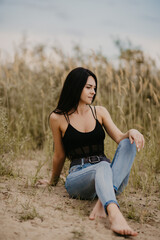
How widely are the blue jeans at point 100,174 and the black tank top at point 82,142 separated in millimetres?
104

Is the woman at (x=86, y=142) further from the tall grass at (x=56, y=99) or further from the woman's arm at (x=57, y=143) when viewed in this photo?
the tall grass at (x=56, y=99)

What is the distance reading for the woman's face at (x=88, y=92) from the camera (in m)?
2.28

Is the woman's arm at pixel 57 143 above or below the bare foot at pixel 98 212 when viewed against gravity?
above

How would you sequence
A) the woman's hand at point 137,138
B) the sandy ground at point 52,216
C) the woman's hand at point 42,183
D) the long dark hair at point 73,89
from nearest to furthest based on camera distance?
the sandy ground at point 52,216 → the woman's hand at point 137,138 → the long dark hair at point 73,89 → the woman's hand at point 42,183

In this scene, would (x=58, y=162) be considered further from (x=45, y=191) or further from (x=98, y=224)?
(x=98, y=224)

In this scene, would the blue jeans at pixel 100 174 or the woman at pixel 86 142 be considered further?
the woman at pixel 86 142

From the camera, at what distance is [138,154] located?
309 centimetres

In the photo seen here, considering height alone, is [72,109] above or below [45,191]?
above

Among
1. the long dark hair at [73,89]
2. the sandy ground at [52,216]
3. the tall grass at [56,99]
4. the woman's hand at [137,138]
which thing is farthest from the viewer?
the tall grass at [56,99]

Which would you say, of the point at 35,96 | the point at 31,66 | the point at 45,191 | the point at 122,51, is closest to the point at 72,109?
the point at 45,191

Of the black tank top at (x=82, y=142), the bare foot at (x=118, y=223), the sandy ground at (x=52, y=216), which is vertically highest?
the black tank top at (x=82, y=142)

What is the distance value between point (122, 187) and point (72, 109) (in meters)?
0.77

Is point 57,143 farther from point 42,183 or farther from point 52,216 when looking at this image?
point 52,216

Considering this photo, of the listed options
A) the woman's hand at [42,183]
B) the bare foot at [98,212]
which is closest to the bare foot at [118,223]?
the bare foot at [98,212]
